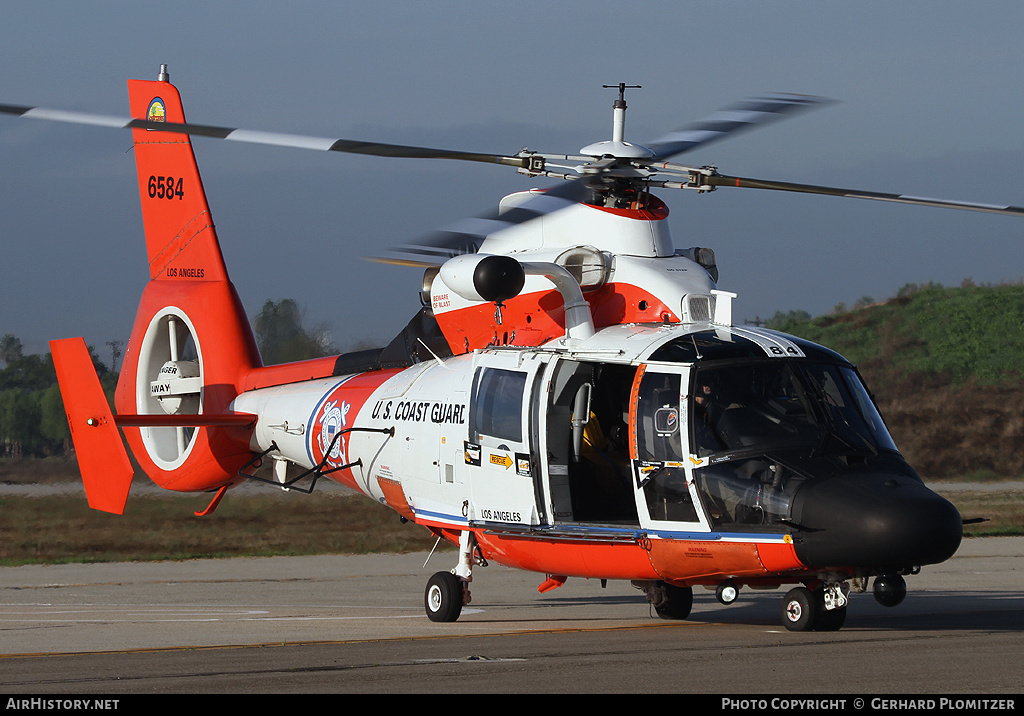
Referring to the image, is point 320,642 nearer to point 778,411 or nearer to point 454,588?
point 454,588

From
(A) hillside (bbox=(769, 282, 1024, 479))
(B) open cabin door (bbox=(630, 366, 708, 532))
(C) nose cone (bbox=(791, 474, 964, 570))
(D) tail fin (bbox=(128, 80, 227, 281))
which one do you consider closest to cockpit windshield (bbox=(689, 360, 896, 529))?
(B) open cabin door (bbox=(630, 366, 708, 532))

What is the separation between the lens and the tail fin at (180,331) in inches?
630

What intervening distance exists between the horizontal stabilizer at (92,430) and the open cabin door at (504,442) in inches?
165

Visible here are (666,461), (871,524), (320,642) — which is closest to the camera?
(871,524)

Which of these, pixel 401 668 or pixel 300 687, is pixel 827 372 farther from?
pixel 300 687

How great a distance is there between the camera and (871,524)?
905 cm

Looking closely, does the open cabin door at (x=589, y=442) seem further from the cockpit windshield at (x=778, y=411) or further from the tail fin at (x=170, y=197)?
the tail fin at (x=170, y=197)

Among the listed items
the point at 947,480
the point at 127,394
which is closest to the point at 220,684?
the point at 127,394

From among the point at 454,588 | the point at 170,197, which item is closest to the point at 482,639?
the point at 454,588

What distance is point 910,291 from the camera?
48.8 metres

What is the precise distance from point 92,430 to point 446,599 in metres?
4.58

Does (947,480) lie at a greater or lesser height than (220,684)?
lesser

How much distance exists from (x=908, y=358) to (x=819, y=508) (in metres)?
36.9

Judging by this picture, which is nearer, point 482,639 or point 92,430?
point 482,639
